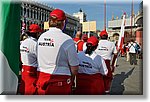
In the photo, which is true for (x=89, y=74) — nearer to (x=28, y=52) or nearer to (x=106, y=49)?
(x=28, y=52)

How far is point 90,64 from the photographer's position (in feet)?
7.72

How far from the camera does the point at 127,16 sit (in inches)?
99.2

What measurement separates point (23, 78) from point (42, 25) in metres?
0.49

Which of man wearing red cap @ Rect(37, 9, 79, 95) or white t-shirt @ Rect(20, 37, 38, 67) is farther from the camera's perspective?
white t-shirt @ Rect(20, 37, 38, 67)

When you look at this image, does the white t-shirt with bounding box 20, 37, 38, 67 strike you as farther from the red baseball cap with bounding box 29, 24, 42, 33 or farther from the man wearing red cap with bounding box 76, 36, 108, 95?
the man wearing red cap with bounding box 76, 36, 108, 95

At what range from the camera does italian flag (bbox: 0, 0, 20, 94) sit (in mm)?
2305

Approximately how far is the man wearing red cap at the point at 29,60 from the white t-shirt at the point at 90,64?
15.7 inches

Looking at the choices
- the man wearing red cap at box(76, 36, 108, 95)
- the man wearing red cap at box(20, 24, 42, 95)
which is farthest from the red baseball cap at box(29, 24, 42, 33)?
the man wearing red cap at box(76, 36, 108, 95)

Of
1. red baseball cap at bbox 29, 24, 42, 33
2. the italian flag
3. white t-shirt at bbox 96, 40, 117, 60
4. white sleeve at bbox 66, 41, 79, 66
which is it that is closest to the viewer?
white sleeve at bbox 66, 41, 79, 66

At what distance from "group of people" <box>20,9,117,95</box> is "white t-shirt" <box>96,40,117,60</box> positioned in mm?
248

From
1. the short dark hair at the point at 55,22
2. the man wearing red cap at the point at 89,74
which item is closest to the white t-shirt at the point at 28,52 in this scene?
the man wearing red cap at the point at 89,74

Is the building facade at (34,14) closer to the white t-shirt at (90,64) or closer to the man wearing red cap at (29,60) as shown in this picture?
the man wearing red cap at (29,60)

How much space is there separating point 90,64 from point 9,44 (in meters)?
0.65

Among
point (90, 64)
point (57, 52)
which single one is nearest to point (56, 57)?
point (57, 52)
